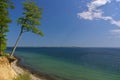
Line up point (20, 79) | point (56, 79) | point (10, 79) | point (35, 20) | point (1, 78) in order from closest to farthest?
point (1, 78), point (10, 79), point (20, 79), point (35, 20), point (56, 79)

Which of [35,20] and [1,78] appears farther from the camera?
[35,20]

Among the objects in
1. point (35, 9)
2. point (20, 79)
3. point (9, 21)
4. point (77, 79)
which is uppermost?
point (35, 9)

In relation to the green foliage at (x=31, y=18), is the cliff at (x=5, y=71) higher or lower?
lower

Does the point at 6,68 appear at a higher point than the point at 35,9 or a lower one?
lower

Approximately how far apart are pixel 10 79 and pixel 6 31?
7.21 m

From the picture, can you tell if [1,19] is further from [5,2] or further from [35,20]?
[35,20]

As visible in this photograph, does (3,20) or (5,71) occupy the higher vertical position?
(3,20)

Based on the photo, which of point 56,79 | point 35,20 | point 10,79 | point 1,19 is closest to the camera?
point 10,79

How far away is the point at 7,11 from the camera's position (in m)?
28.0

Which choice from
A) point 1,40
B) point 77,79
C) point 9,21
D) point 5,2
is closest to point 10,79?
point 1,40

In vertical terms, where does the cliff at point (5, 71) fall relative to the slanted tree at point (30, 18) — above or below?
below

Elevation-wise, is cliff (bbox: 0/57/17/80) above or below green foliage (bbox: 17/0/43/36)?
below

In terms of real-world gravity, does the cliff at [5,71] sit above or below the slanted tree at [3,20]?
below

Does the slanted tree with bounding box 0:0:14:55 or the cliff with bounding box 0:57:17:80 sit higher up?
the slanted tree with bounding box 0:0:14:55
